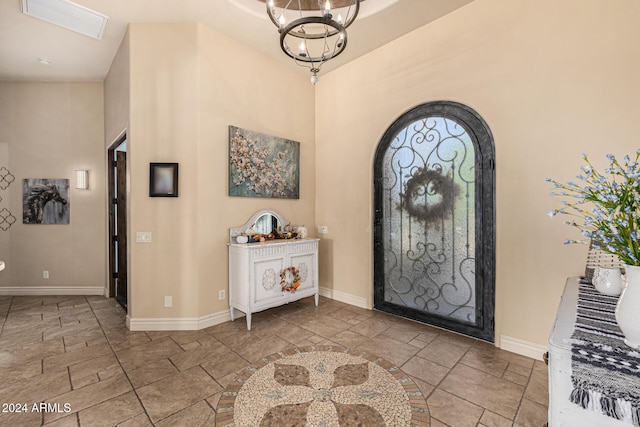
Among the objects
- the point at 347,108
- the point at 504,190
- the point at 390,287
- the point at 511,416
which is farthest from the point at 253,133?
the point at 511,416

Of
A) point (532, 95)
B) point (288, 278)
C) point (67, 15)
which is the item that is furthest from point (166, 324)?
point (532, 95)

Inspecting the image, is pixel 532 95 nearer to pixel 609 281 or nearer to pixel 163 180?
pixel 609 281

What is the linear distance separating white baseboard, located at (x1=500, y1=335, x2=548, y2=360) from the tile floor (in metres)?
0.07

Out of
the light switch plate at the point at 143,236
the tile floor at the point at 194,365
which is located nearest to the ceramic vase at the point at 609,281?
the tile floor at the point at 194,365

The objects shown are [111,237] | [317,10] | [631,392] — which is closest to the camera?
[631,392]

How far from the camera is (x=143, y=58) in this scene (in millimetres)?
3154

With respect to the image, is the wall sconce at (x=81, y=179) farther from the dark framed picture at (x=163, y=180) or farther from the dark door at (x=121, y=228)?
the dark framed picture at (x=163, y=180)

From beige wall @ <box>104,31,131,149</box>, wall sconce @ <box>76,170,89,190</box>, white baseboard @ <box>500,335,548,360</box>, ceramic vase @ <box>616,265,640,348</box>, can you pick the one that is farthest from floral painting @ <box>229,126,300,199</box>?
ceramic vase @ <box>616,265,640,348</box>

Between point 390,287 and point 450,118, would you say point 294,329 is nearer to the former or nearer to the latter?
point 390,287

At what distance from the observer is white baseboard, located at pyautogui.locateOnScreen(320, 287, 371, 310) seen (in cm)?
383

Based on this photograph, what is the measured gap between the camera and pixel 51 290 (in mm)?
4523

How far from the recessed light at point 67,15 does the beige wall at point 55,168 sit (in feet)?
5.73

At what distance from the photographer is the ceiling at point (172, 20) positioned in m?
2.88

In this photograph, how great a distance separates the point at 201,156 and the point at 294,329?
2259 millimetres
